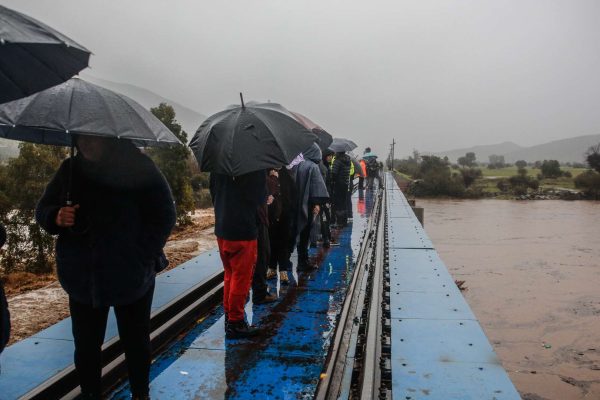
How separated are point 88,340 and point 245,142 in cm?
190

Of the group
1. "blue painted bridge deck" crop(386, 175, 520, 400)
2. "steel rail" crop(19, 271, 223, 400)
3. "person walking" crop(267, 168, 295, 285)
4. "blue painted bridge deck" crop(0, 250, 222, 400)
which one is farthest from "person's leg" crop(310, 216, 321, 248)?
"blue painted bridge deck" crop(0, 250, 222, 400)

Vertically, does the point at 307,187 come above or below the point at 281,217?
above

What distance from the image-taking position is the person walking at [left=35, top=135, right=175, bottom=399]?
2.59 meters

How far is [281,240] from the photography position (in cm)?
605

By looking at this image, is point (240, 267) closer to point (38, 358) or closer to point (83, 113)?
point (38, 358)

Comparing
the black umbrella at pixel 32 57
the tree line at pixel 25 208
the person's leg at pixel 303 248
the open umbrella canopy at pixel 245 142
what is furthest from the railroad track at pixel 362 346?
the tree line at pixel 25 208

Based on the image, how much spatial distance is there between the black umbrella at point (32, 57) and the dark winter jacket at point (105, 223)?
631 millimetres

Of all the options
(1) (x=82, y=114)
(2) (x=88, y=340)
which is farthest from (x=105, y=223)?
(2) (x=88, y=340)

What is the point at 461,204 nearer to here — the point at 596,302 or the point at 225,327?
the point at 596,302

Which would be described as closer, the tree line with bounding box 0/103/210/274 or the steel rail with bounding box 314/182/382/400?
the steel rail with bounding box 314/182/382/400

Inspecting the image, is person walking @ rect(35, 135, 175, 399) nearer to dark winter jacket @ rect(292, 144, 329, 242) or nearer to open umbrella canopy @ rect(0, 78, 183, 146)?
open umbrella canopy @ rect(0, 78, 183, 146)

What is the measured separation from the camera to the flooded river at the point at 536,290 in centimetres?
952

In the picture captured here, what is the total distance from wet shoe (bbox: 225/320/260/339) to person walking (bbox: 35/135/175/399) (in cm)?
175

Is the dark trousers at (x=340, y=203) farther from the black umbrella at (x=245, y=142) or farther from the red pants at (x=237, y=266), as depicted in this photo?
the red pants at (x=237, y=266)
